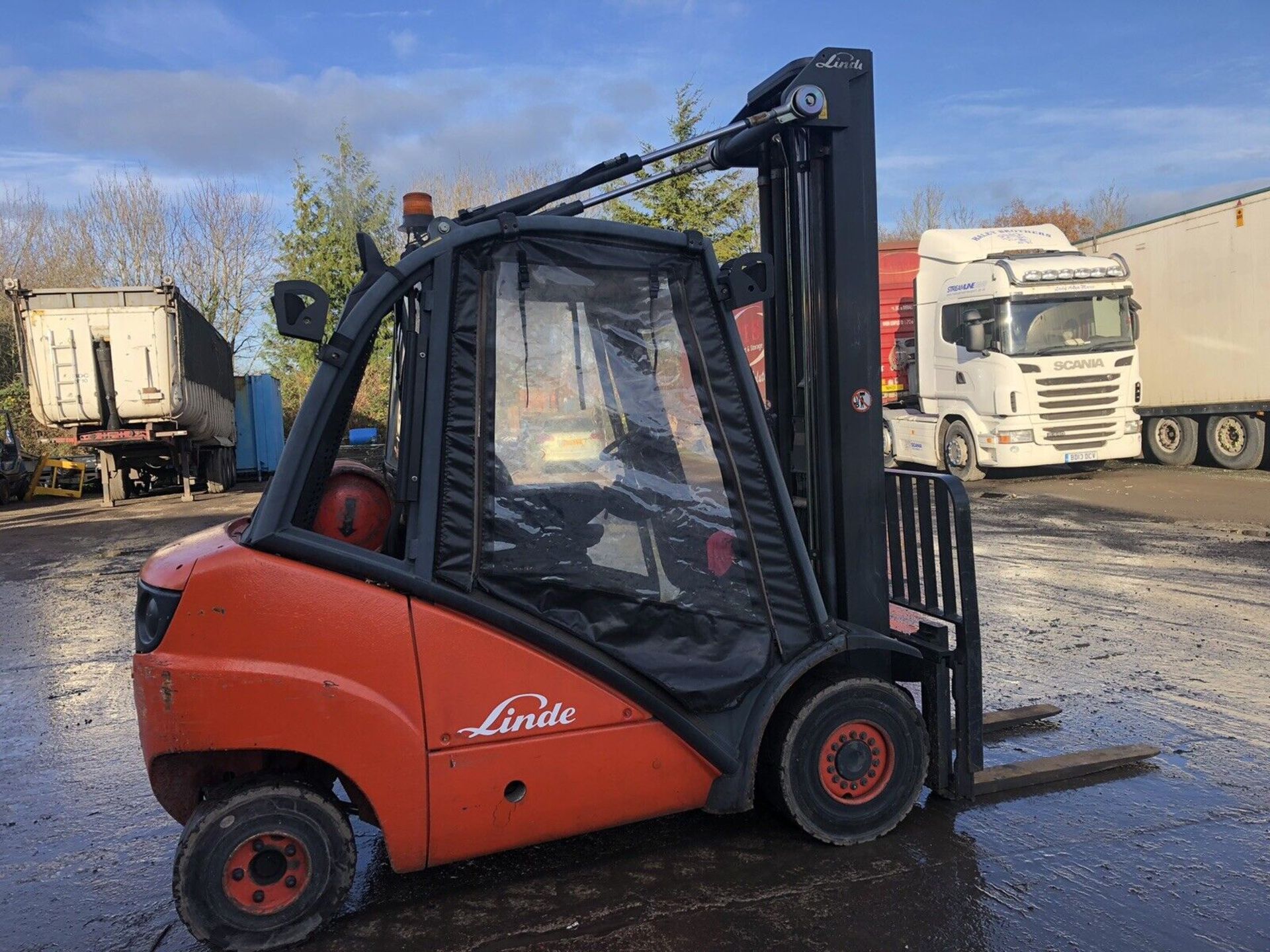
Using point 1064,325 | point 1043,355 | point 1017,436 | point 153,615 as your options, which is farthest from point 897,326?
point 153,615

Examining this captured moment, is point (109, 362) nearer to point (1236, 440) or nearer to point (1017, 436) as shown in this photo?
point (1017, 436)

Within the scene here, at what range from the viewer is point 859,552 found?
12.8ft

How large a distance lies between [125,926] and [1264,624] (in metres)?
7.16

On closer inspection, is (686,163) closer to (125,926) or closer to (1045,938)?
(1045,938)

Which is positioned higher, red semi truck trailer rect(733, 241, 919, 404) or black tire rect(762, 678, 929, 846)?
red semi truck trailer rect(733, 241, 919, 404)

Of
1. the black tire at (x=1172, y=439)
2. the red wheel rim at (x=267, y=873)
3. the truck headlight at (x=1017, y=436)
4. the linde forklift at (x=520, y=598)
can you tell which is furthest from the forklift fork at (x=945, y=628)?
the black tire at (x=1172, y=439)

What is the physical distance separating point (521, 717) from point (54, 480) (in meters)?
25.8

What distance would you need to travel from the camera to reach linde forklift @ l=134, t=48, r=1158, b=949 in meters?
3.00

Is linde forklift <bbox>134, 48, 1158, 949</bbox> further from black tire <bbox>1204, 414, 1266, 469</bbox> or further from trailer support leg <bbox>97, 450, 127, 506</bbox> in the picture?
trailer support leg <bbox>97, 450, 127, 506</bbox>

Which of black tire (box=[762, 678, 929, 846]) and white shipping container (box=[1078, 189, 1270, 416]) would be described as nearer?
black tire (box=[762, 678, 929, 846])

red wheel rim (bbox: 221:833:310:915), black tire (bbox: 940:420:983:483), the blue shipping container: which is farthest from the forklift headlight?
the blue shipping container

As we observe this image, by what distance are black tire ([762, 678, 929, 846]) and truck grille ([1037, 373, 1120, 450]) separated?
1325 cm

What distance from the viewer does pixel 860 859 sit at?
3.58m

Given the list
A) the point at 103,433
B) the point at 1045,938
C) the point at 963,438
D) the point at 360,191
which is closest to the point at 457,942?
the point at 1045,938
